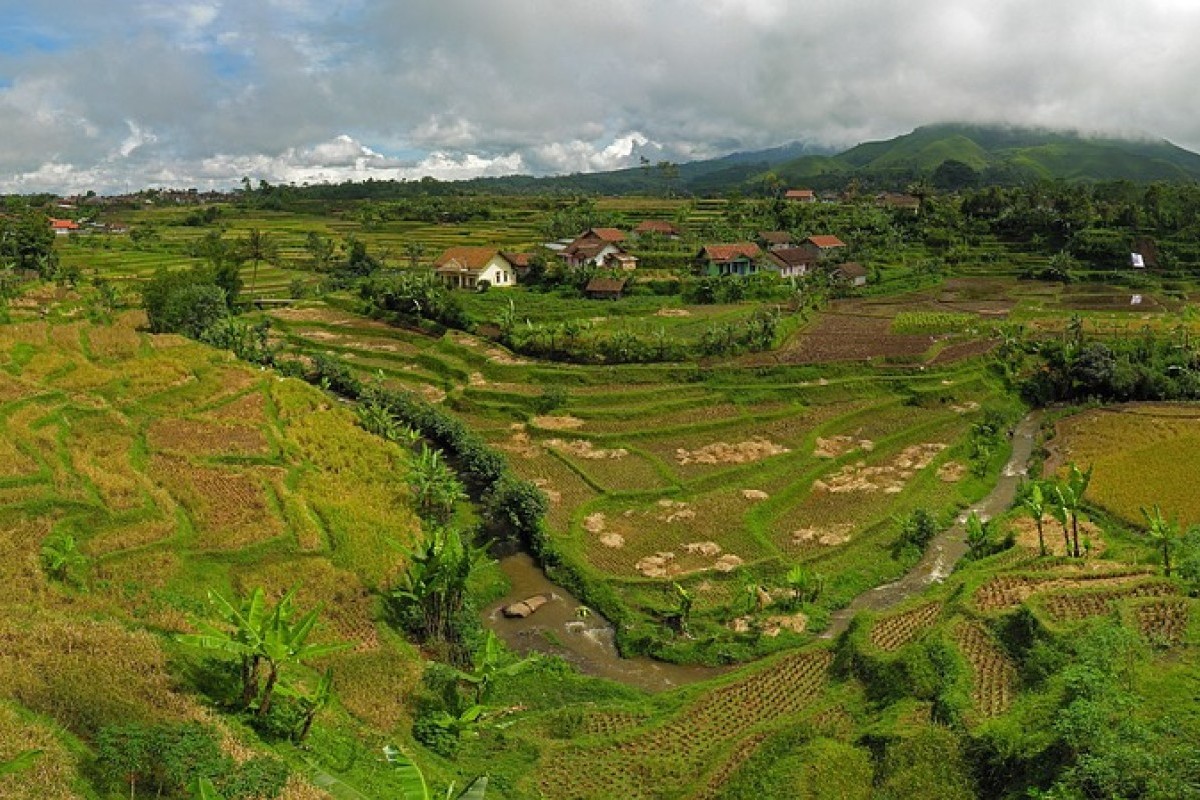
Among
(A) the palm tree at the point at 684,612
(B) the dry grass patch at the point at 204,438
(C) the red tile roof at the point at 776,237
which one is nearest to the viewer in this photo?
(A) the palm tree at the point at 684,612

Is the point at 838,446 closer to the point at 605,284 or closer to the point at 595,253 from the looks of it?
the point at 605,284

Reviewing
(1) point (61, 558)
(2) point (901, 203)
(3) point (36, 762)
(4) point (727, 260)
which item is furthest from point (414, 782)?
(2) point (901, 203)

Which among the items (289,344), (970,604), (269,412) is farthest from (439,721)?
(289,344)

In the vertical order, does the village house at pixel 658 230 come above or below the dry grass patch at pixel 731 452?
above

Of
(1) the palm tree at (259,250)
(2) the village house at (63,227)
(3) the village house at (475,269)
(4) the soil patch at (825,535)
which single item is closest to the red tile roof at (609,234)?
(3) the village house at (475,269)

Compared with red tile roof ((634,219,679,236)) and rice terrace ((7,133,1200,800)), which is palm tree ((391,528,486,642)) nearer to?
rice terrace ((7,133,1200,800))

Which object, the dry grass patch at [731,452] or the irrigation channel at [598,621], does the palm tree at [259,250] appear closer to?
the dry grass patch at [731,452]
